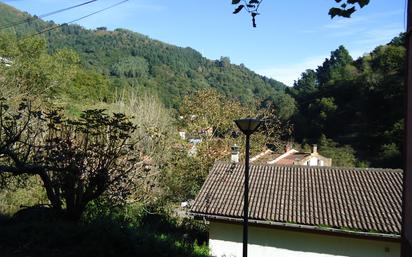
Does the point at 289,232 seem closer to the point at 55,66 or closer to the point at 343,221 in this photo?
the point at 343,221

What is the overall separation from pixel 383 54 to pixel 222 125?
38108 millimetres

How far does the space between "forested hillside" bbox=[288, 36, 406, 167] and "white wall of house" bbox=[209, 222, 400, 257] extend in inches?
1124

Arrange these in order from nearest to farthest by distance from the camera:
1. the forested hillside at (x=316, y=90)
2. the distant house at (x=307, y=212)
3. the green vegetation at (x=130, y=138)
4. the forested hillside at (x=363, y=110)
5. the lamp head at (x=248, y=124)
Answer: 1. the green vegetation at (x=130, y=138)
2. the lamp head at (x=248, y=124)
3. the distant house at (x=307, y=212)
4. the forested hillside at (x=316, y=90)
5. the forested hillside at (x=363, y=110)

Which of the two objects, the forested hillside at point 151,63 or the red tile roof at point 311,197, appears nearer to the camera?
the red tile roof at point 311,197

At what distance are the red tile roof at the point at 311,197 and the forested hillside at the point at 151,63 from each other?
33.0 metres

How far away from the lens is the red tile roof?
13383mm

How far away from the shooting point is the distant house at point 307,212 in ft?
42.5

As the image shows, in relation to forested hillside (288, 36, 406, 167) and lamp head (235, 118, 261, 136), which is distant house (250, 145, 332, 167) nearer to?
forested hillside (288, 36, 406, 167)

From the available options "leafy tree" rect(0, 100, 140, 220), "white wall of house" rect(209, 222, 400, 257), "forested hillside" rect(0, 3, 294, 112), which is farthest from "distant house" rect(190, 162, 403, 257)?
"forested hillside" rect(0, 3, 294, 112)

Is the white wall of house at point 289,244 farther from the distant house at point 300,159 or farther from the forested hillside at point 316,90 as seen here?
the distant house at point 300,159

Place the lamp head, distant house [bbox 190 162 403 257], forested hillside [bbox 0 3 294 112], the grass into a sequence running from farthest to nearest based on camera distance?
forested hillside [bbox 0 3 294 112]
distant house [bbox 190 162 403 257]
the lamp head
the grass

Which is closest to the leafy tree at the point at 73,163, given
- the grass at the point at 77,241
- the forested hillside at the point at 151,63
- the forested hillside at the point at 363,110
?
the grass at the point at 77,241

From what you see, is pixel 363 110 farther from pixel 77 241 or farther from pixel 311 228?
pixel 77 241

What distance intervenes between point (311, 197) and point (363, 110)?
36.7 m
